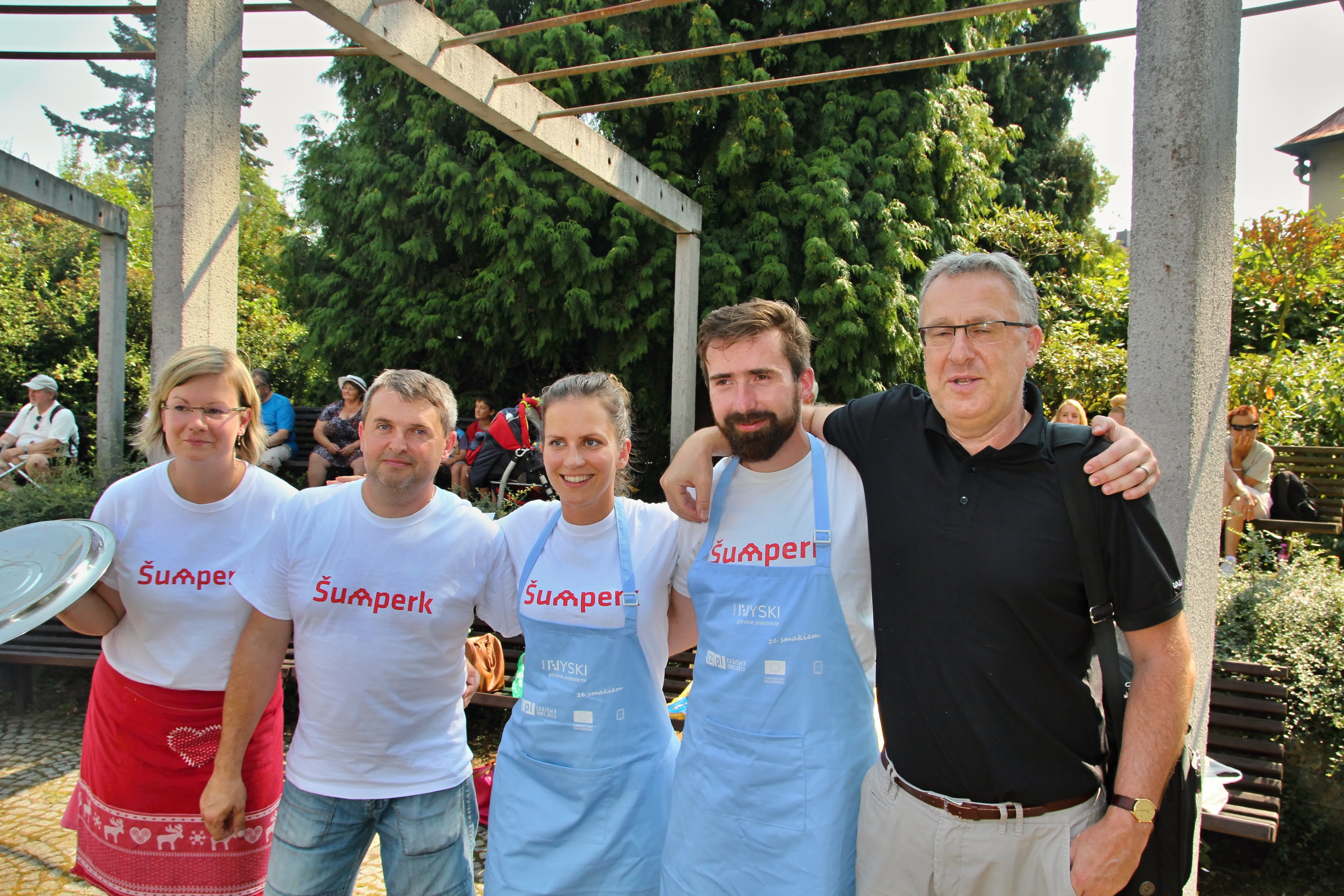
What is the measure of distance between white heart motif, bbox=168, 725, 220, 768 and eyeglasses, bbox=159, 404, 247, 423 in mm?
843

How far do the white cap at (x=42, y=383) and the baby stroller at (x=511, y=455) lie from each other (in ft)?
17.2

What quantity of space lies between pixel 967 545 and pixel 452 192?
9359mm

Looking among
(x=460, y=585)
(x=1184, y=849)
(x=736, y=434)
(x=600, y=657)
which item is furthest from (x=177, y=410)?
(x=1184, y=849)

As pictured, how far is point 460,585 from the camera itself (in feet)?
7.64

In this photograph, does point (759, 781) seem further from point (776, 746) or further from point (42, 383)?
point (42, 383)

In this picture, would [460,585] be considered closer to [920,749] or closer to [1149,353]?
[920,749]

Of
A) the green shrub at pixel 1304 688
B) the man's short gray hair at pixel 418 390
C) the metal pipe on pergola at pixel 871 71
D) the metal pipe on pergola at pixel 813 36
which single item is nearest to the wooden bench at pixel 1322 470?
the green shrub at pixel 1304 688

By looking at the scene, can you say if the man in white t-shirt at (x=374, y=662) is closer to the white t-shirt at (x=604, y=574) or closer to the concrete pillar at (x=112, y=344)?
the white t-shirt at (x=604, y=574)

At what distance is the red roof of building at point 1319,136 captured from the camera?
24406mm

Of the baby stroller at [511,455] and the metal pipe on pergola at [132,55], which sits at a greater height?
the metal pipe on pergola at [132,55]


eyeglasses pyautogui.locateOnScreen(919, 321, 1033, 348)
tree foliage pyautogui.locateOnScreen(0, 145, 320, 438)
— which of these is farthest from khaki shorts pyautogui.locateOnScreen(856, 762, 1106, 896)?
tree foliage pyautogui.locateOnScreen(0, 145, 320, 438)

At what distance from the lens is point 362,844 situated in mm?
2328

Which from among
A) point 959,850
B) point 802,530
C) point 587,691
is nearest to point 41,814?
point 587,691

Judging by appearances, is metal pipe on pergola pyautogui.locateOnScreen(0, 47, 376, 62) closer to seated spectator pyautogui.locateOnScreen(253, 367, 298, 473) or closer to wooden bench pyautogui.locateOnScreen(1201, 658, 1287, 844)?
seated spectator pyautogui.locateOnScreen(253, 367, 298, 473)
